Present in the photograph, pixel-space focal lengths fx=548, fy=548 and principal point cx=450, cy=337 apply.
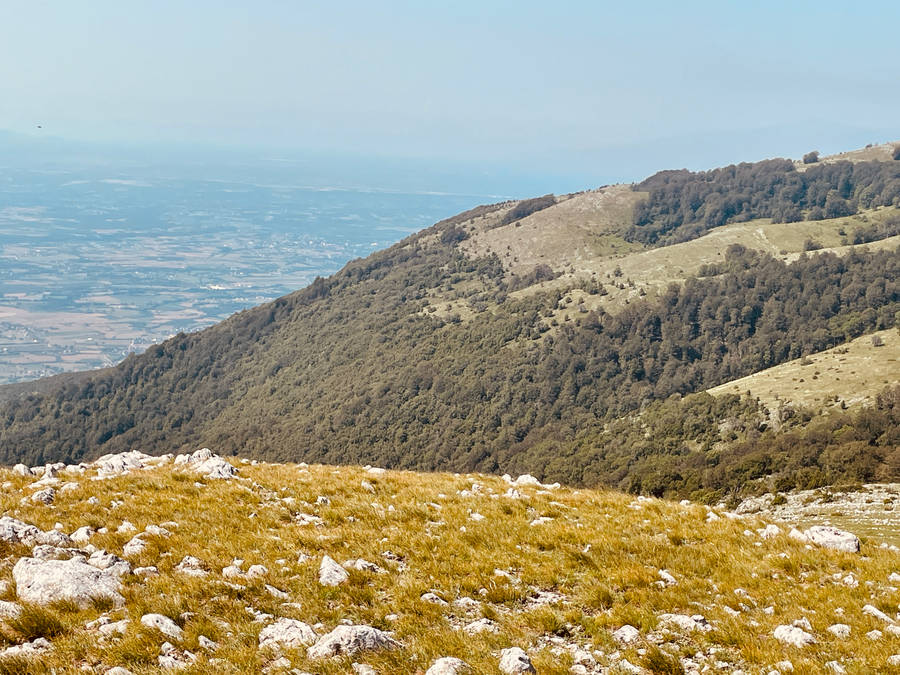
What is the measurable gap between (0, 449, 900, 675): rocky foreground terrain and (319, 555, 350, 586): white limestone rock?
1.3 inches

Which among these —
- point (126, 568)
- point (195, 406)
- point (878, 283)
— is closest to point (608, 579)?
point (126, 568)

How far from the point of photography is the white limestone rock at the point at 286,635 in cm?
673

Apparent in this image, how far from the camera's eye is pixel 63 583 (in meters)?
7.73

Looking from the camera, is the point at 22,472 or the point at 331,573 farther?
the point at 22,472

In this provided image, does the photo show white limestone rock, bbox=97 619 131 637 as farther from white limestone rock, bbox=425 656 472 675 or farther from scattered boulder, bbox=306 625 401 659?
white limestone rock, bbox=425 656 472 675

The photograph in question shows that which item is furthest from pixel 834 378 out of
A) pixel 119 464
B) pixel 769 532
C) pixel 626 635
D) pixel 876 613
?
→ pixel 119 464

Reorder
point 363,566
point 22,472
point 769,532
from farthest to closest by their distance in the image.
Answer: point 22,472
point 769,532
point 363,566

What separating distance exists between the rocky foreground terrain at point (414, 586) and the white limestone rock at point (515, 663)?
3cm

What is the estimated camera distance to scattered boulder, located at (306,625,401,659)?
6480 millimetres

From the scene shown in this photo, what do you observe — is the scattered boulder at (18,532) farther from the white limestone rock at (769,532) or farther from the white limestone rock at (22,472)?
the white limestone rock at (769,532)

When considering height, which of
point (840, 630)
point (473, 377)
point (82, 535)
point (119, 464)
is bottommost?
point (473, 377)

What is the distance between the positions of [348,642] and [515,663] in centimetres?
199

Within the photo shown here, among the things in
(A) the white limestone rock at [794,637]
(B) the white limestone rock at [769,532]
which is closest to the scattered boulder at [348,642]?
(A) the white limestone rock at [794,637]

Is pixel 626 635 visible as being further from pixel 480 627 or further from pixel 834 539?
pixel 834 539
